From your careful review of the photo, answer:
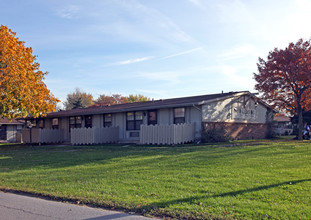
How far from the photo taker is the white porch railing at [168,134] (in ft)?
65.9

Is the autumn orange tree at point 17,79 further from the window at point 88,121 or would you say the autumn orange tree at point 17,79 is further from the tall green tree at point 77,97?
the tall green tree at point 77,97

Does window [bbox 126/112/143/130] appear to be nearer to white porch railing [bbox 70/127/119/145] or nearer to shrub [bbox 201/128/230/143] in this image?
white porch railing [bbox 70/127/119/145]

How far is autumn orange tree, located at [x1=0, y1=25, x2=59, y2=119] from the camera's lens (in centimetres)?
2041

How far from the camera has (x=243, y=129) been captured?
1012 inches

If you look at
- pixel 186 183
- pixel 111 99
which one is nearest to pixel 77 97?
pixel 111 99

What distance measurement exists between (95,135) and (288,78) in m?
15.4

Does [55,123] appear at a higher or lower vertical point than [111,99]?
lower

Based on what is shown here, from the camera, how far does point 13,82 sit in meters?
20.6

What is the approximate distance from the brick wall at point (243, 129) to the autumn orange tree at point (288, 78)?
2.77m

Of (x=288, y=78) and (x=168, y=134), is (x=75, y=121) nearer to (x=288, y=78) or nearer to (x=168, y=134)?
(x=168, y=134)

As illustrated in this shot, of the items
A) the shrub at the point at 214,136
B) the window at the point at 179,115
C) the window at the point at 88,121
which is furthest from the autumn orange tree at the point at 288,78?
the window at the point at 88,121

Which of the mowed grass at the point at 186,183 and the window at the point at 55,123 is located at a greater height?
the window at the point at 55,123

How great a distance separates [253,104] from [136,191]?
21.1 meters

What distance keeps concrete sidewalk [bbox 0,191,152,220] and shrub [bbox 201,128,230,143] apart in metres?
14.3
